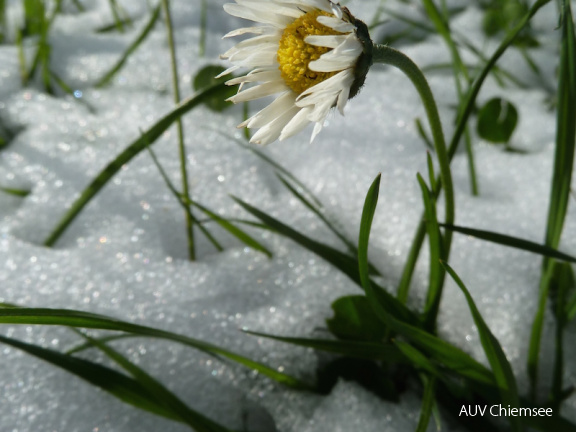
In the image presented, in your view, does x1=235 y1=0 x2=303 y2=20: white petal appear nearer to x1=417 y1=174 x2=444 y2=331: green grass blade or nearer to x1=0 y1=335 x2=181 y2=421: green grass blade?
x1=417 y1=174 x2=444 y2=331: green grass blade

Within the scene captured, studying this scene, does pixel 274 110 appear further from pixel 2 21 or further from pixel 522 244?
pixel 2 21

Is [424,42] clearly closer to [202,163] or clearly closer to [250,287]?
[202,163]

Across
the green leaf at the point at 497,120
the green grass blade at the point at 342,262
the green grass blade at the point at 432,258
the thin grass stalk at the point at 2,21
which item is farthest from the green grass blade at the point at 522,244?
the thin grass stalk at the point at 2,21

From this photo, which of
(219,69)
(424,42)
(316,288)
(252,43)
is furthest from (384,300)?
(424,42)

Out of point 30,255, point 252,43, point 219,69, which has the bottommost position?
point 30,255

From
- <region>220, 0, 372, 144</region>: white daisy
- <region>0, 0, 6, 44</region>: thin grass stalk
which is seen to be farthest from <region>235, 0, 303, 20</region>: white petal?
<region>0, 0, 6, 44</region>: thin grass stalk

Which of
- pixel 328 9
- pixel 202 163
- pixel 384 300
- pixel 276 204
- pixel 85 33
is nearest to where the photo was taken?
pixel 328 9
